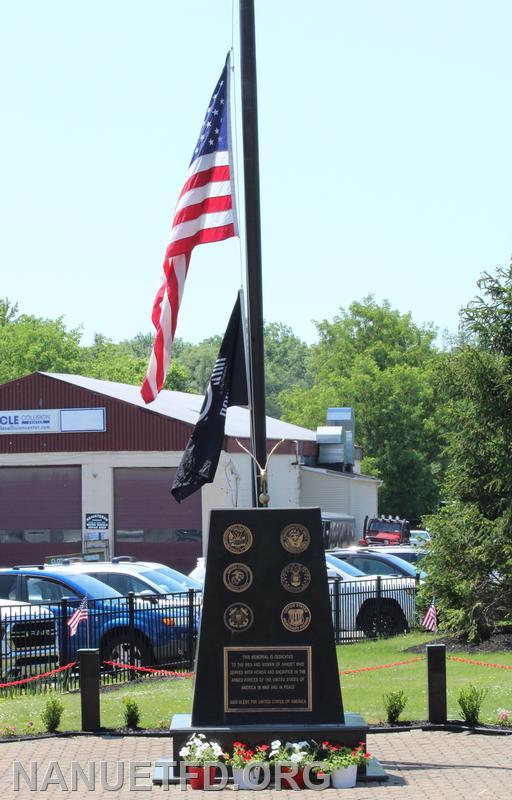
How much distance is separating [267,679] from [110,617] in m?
7.79

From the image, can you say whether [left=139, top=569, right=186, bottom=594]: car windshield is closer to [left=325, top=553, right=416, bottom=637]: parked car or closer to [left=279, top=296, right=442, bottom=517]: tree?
[left=325, top=553, right=416, bottom=637]: parked car

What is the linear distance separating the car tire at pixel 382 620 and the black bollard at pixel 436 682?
10338 mm

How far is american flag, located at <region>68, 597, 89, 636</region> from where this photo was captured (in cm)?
1689

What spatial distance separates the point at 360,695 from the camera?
1491cm

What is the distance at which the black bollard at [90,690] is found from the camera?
41.3 ft

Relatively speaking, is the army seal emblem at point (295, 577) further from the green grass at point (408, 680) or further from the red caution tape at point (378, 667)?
the red caution tape at point (378, 667)

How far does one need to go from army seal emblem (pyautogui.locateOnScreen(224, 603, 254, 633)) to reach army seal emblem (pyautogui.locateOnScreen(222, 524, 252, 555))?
485 millimetres

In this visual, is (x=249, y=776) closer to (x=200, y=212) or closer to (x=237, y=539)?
(x=237, y=539)

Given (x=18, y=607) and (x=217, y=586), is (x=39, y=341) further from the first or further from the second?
(x=217, y=586)

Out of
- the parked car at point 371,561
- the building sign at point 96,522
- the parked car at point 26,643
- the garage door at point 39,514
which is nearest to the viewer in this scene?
the parked car at point 26,643

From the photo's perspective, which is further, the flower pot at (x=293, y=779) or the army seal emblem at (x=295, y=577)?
the army seal emblem at (x=295, y=577)

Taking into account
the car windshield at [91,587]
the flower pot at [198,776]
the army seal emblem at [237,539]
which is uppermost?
the army seal emblem at [237,539]

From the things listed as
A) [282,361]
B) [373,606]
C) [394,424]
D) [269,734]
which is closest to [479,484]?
[373,606]

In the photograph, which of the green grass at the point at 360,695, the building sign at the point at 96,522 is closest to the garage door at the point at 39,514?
the building sign at the point at 96,522
